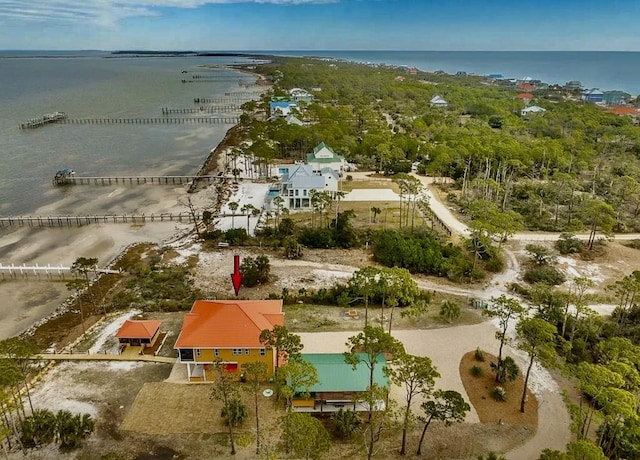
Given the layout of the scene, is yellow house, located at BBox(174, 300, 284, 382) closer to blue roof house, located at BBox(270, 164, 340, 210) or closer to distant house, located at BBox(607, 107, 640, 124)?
blue roof house, located at BBox(270, 164, 340, 210)

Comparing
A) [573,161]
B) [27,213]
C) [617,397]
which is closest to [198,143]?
[27,213]

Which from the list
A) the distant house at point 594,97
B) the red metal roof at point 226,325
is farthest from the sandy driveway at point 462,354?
the distant house at point 594,97

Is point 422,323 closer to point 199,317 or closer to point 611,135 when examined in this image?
point 199,317

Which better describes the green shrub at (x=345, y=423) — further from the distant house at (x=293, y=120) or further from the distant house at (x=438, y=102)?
the distant house at (x=438, y=102)

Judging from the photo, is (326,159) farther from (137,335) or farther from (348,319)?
(137,335)

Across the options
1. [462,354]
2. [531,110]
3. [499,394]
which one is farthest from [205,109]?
[499,394]

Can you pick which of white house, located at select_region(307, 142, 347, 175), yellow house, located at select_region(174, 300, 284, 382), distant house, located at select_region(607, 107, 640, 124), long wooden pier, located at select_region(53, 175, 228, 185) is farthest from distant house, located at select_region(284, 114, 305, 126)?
distant house, located at select_region(607, 107, 640, 124)
